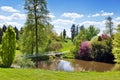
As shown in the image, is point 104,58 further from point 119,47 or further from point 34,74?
point 34,74

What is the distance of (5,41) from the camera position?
21.8m

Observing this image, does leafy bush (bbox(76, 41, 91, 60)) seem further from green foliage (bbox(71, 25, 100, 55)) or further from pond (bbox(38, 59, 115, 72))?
green foliage (bbox(71, 25, 100, 55))

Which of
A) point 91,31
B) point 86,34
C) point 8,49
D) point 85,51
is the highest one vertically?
point 91,31

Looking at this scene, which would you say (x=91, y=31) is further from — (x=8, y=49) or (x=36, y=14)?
(x=8, y=49)

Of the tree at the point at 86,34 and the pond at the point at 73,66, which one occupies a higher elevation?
the tree at the point at 86,34

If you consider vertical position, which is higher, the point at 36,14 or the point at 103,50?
the point at 36,14

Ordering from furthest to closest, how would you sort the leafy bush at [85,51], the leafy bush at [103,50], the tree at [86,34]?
the tree at [86,34], the leafy bush at [85,51], the leafy bush at [103,50]

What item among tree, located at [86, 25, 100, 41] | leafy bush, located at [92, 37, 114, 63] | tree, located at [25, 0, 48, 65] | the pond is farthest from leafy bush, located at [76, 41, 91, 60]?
tree, located at [86, 25, 100, 41]

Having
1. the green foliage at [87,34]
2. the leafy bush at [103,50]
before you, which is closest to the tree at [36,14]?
the leafy bush at [103,50]

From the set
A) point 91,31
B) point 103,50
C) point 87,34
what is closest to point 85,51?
point 103,50

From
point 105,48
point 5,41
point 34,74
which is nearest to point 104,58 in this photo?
point 105,48

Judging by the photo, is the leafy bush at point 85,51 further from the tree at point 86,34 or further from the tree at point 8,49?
the tree at point 8,49

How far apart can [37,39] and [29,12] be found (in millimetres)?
4077

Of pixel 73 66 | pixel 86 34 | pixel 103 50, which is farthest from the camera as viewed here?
pixel 86 34
